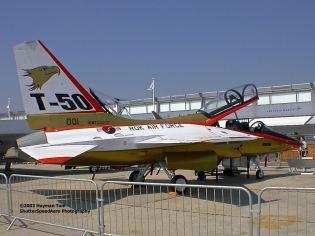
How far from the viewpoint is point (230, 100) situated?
40.5 ft

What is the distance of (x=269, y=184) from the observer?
1345 cm

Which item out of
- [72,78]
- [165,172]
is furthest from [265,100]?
[72,78]

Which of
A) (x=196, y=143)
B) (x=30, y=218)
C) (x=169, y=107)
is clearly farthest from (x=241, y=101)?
(x=169, y=107)

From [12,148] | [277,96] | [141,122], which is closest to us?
[141,122]

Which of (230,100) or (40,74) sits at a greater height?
(40,74)

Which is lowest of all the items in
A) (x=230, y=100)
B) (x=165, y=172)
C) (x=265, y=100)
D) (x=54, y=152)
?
(x=165, y=172)

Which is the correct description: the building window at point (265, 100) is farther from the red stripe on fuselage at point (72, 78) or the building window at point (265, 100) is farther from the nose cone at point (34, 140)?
the nose cone at point (34, 140)

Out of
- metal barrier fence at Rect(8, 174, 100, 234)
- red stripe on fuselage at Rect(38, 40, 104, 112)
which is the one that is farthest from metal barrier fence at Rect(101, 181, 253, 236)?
red stripe on fuselage at Rect(38, 40, 104, 112)

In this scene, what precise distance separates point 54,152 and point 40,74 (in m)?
2.18

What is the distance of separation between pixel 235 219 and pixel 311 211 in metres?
1.90

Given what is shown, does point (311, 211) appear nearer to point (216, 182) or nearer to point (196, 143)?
point (196, 143)

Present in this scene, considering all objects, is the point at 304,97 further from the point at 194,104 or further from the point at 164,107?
the point at 164,107

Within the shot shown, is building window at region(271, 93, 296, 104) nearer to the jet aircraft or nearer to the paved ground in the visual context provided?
the jet aircraft

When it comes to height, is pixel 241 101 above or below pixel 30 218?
above
